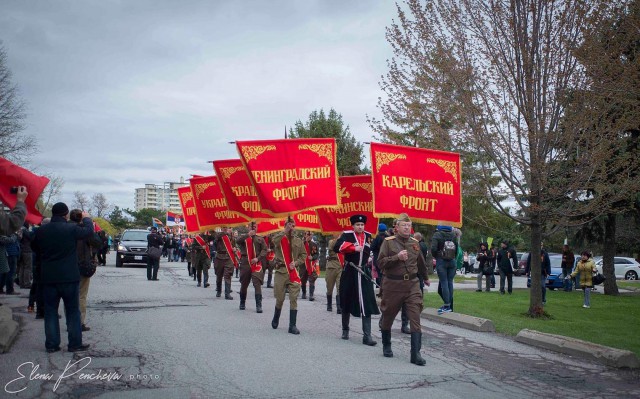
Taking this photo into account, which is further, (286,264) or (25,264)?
(25,264)

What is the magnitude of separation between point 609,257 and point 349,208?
13.5m

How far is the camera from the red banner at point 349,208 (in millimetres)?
13906

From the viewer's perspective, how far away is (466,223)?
35219 mm

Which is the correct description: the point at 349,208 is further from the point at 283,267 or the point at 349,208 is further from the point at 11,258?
the point at 11,258

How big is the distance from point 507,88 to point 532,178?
6.54 feet

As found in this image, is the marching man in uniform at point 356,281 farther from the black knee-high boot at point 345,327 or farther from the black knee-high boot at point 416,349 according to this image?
the black knee-high boot at point 416,349

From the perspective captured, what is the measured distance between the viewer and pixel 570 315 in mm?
13914

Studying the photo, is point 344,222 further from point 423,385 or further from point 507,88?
point 423,385

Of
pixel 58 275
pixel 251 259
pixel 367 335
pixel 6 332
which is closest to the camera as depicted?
pixel 58 275

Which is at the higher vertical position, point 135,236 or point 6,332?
point 135,236

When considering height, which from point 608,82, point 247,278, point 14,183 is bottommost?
point 247,278

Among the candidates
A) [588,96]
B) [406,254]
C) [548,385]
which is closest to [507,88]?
[588,96]

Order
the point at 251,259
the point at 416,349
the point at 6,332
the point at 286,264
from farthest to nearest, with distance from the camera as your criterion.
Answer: the point at 251,259 → the point at 286,264 → the point at 6,332 → the point at 416,349

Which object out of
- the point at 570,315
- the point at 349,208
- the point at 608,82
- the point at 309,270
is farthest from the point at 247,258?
the point at 608,82
